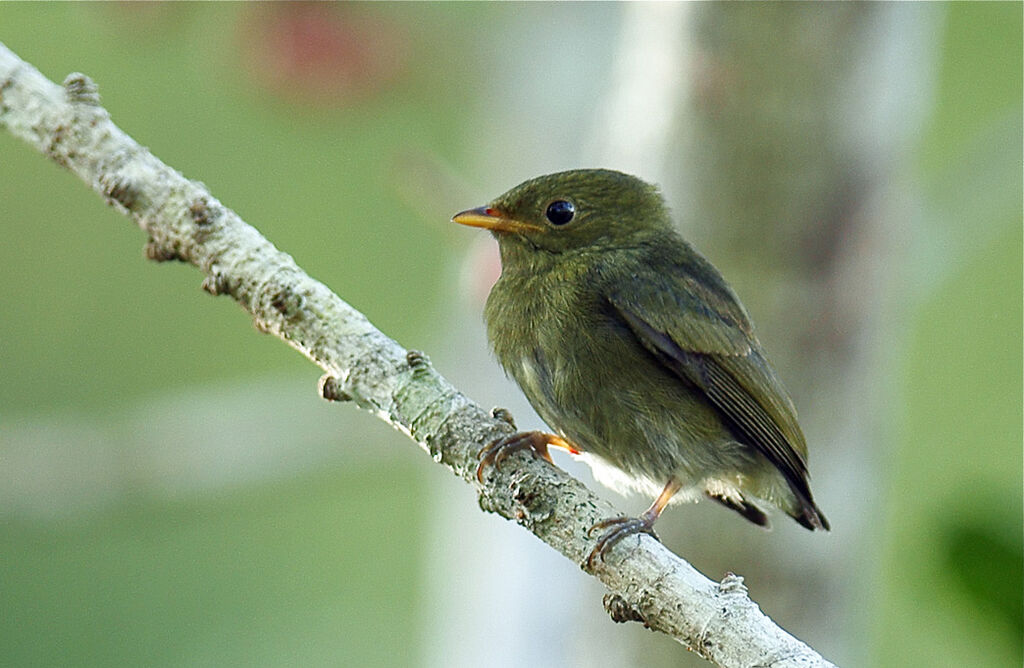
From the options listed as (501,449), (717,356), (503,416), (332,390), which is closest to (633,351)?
(717,356)

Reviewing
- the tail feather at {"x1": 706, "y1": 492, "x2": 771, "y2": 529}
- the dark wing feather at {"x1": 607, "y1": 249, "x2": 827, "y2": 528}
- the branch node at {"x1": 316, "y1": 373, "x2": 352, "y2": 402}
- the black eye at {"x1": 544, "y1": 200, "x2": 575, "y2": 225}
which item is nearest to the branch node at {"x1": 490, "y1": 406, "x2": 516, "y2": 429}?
the branch node at {"x1": 316, "y1": 373, "x2": 352, "y2": 402}

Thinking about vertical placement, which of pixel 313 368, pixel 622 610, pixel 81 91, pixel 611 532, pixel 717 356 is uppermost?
pixel 313 368

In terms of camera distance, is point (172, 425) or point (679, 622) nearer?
point (679, 622)

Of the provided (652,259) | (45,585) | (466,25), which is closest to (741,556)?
(652,259)

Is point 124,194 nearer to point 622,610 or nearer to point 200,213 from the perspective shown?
point 200,213

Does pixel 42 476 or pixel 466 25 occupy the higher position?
pixel 466 25

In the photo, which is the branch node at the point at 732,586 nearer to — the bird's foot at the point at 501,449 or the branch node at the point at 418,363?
the bird's foot at the point at 501,449

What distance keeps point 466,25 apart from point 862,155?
2285mm

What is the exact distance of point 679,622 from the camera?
1.96 metres

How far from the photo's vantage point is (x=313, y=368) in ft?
31.9

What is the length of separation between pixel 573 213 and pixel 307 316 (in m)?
1.03

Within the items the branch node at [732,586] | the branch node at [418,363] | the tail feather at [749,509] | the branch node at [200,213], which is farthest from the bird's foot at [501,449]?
the tail feather at [749,509]

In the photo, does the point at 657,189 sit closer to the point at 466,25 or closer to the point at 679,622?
the point at 679,622

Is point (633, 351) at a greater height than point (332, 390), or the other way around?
point (633, 351)
